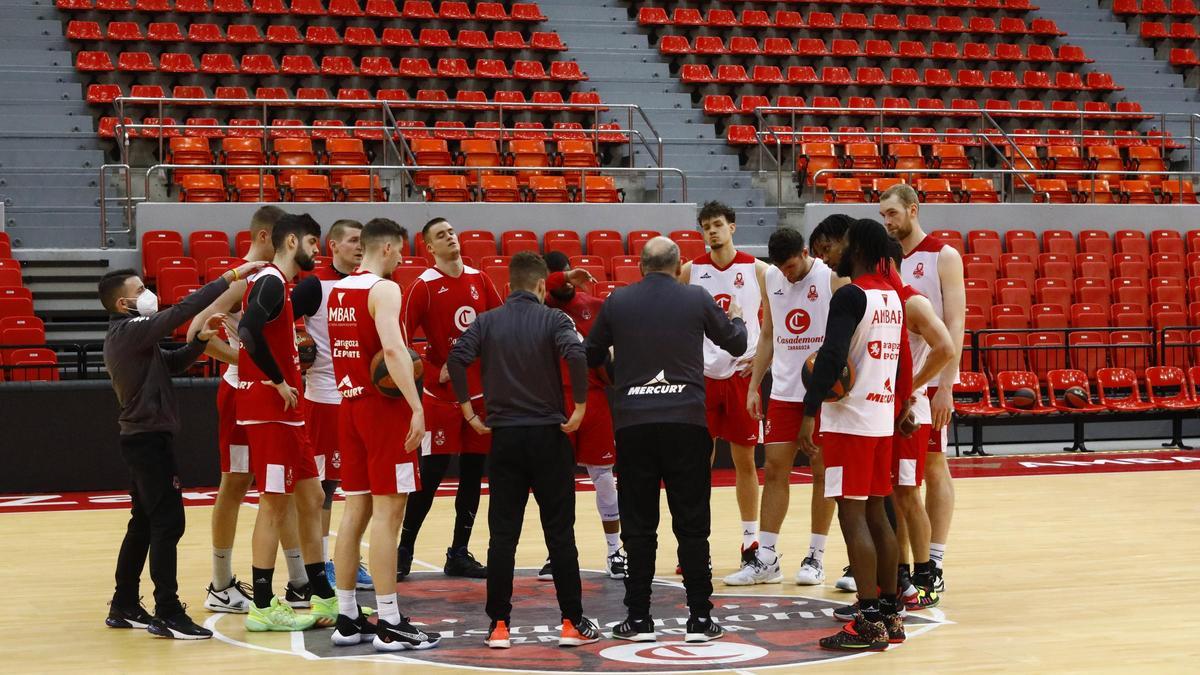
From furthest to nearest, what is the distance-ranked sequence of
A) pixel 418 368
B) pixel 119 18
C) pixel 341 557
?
pixel 119 18, pixel 418 368, pixel 341 557

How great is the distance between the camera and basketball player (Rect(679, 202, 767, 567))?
768 cm

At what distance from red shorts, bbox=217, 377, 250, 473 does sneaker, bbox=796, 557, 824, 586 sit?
2.96 meters

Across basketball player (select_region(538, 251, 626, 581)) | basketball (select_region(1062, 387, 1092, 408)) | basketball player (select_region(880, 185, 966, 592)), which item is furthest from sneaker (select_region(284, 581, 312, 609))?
basketball (select_region(1062, 387, 1092, 408))

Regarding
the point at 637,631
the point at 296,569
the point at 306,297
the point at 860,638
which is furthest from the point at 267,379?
the point at 860,638

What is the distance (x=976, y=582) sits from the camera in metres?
7.60

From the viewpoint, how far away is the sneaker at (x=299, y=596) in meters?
7.03

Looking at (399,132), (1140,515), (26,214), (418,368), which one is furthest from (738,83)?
(418,368)

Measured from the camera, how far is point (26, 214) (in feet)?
54.5

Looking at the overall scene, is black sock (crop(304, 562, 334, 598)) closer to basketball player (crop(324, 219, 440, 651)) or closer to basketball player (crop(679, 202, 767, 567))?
basketball player (crop(324, 219, 440, 651))

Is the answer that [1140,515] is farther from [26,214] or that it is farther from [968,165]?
[26,214]

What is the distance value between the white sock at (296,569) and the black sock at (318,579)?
0.96 ft

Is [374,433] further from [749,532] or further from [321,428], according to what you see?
[749,532]

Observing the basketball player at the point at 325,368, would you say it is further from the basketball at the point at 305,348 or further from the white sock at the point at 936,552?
the white sock at the point at 936,552

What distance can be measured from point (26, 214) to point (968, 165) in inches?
511
